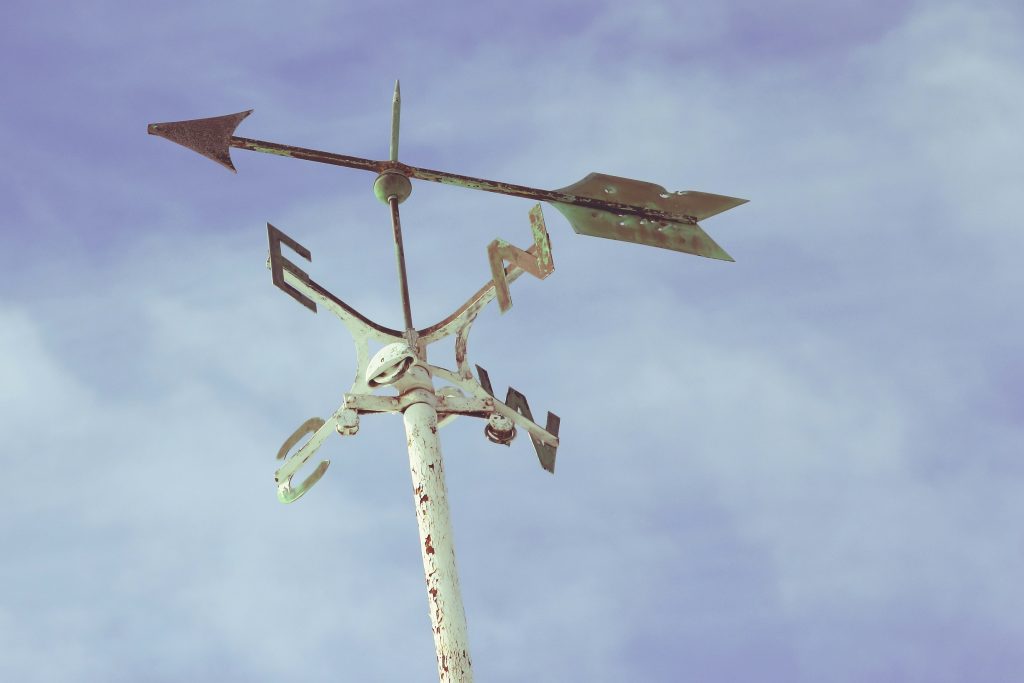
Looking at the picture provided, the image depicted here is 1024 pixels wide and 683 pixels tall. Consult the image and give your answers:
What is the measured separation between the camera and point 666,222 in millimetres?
9750

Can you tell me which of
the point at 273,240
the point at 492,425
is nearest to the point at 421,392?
the point at 492,425

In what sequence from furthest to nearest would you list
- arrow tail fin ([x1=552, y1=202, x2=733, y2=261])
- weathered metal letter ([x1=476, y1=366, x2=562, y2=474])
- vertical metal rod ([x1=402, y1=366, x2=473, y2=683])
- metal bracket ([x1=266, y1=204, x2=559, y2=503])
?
1. arrow tail fin ([x1=552, y1=202, x2=733, y2=261])
2. weathered metal letter ([x1=476, y1=366, x2=562, y2=474])
3. metal bracket ([x1=266, y1=204, x2=559, y2=503])
4. vertical metal rod ([x1=402, y1=366, x2=473, y2=683])

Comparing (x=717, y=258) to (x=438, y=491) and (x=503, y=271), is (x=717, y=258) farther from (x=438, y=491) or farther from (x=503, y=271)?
(x=438, y=491)

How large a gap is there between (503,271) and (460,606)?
2.47 meters

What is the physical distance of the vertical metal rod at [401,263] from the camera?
8.33m

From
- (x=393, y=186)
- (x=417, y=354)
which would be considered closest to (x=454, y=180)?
(x=393, y=186)

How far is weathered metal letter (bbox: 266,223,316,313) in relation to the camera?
7832 millimetres

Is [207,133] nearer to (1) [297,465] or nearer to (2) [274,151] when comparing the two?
(2) [274,151]

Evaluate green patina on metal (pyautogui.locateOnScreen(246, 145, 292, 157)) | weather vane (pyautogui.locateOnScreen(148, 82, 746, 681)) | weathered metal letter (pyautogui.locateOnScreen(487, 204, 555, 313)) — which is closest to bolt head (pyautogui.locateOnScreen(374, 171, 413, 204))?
weather vane (pyautogui.locateOnScreen(148, 82, 746, 681))

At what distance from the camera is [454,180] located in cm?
906

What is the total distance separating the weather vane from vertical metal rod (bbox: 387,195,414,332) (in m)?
0.01

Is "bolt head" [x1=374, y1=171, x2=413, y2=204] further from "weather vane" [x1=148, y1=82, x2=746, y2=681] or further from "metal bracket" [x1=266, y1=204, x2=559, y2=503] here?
"metal bracket" [x1=266, y1=204, x2=559, y2=503]

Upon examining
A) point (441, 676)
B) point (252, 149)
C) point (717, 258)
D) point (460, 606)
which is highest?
point (252, 149)

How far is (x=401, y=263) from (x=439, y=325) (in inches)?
25.3
